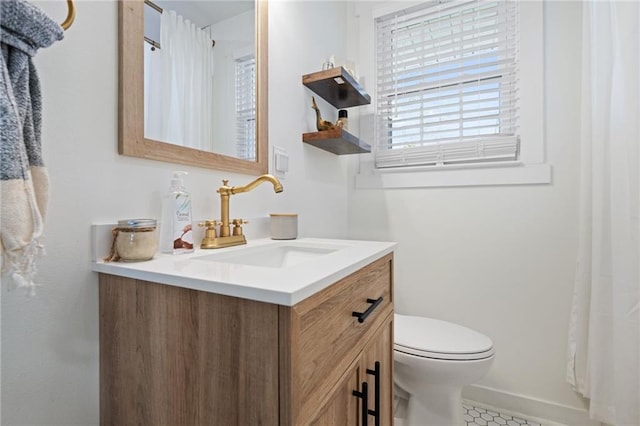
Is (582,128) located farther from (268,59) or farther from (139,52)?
(139,52)

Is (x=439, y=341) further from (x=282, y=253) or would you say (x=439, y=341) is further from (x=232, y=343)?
(x=232, y=343)

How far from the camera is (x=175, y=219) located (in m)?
0.77

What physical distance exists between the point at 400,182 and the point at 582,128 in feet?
2.63

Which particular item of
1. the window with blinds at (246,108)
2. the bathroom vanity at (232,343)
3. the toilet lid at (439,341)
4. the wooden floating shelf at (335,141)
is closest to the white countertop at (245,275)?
the bathroom vanity at (232,343)

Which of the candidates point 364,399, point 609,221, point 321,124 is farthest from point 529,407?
point 321,124

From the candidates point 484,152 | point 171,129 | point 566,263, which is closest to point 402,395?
point 566,263

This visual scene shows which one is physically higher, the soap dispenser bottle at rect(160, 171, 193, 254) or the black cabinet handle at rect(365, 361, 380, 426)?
the soap dispenser bottle at rect(160, 171, 193, 254)

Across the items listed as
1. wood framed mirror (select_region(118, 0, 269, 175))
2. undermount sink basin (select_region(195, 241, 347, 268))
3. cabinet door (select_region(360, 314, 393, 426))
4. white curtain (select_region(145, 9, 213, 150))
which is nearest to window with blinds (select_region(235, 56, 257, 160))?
white curtain (select_region(145, 9, 213, 150))

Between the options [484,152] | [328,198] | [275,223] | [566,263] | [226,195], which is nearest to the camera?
[226,195]

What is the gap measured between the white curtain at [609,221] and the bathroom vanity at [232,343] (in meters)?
1.07

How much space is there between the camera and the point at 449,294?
162cm

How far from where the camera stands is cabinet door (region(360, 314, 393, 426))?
0.80 m

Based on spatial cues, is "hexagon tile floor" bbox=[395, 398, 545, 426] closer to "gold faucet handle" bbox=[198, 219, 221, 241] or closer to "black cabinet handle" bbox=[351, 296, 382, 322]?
"black cabinet handle" bbox=[351, 296, 382, 322]

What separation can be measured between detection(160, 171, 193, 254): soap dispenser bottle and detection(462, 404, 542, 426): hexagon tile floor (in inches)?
58.6
